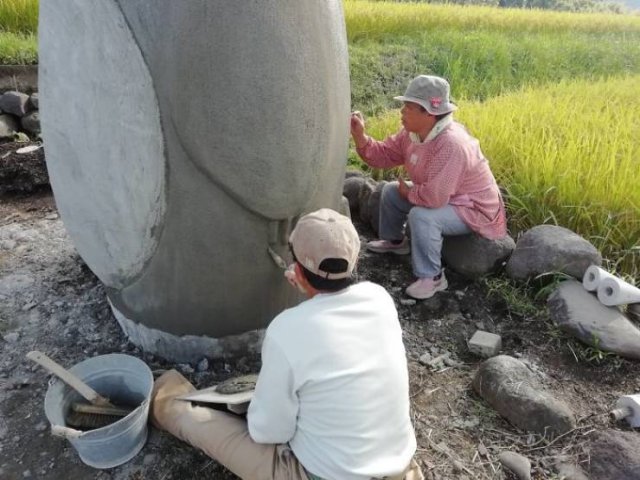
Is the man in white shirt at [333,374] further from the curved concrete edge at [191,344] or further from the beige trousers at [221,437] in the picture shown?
the curved concrete edge at [191,344]

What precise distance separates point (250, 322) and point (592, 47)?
8167 millimetres

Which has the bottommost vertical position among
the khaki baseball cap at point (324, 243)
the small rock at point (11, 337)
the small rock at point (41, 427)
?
the small rock at point (41, 427)

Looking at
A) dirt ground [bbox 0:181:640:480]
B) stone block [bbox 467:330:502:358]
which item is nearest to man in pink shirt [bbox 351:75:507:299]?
dirt ground [bbox 0:181:640:480]

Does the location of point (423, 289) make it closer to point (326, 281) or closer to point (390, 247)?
point (390, 247)

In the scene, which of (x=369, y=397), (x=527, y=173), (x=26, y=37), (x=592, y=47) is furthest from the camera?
(x=592, y=47)

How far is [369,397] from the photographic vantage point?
1.40 metres

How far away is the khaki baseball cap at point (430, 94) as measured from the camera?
2.39 m

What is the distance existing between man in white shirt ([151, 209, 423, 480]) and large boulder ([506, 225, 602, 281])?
143cm

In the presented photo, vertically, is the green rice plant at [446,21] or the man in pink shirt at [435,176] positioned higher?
the green rice plant at [446,21]

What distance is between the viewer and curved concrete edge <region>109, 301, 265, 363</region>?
2.12 metres

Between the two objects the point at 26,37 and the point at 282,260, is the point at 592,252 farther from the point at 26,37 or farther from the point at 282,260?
the point at 26,37

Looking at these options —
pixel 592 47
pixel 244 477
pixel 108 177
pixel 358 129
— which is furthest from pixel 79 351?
pixel 592 47

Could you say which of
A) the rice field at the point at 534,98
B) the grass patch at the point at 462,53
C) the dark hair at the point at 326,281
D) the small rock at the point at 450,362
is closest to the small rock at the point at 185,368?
the dark hair at the point at 326,281

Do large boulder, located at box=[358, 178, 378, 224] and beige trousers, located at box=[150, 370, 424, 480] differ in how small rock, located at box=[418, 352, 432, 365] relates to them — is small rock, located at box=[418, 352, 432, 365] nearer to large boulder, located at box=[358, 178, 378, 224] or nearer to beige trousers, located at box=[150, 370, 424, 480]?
beige trousers, located at box=[150, 370, 424, 480]
